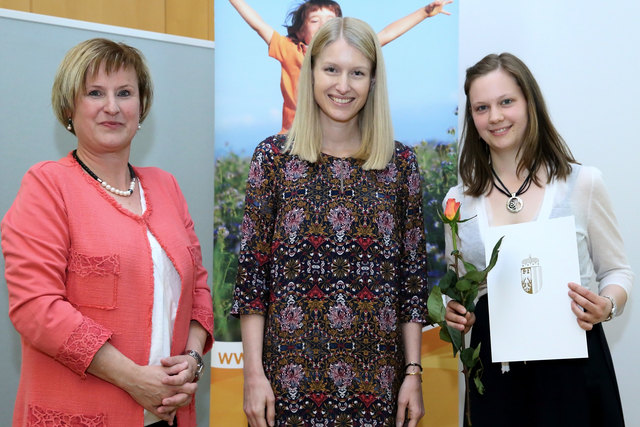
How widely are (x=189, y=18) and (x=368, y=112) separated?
4.40 ft

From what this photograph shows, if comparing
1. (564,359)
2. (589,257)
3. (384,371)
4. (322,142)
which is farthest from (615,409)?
(322,142)

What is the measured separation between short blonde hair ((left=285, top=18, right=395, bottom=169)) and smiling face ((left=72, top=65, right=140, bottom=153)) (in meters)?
0.48

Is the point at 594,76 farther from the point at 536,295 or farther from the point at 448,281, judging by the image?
the point at 448,281

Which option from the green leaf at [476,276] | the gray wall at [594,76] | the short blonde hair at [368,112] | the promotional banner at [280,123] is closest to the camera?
the green leaf at [476,276]

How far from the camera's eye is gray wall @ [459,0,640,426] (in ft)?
8.83

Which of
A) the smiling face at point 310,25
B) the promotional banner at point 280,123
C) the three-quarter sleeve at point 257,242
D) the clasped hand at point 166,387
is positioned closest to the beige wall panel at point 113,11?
the promotional banner at point 280,123

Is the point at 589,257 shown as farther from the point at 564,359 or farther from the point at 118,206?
the point at 118,206

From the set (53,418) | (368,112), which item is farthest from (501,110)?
(53,418)

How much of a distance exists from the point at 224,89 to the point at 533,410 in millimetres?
1586

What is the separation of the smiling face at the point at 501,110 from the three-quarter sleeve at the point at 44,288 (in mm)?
1253

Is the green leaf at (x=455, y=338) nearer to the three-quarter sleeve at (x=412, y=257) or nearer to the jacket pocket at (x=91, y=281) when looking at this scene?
the three-quarter sleeve at (x=412, y=257)

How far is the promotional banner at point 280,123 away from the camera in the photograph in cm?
238

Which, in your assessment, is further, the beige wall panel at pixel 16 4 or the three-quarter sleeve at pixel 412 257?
the beige wall panel at pixel 16 4

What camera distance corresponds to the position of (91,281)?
1521mm
